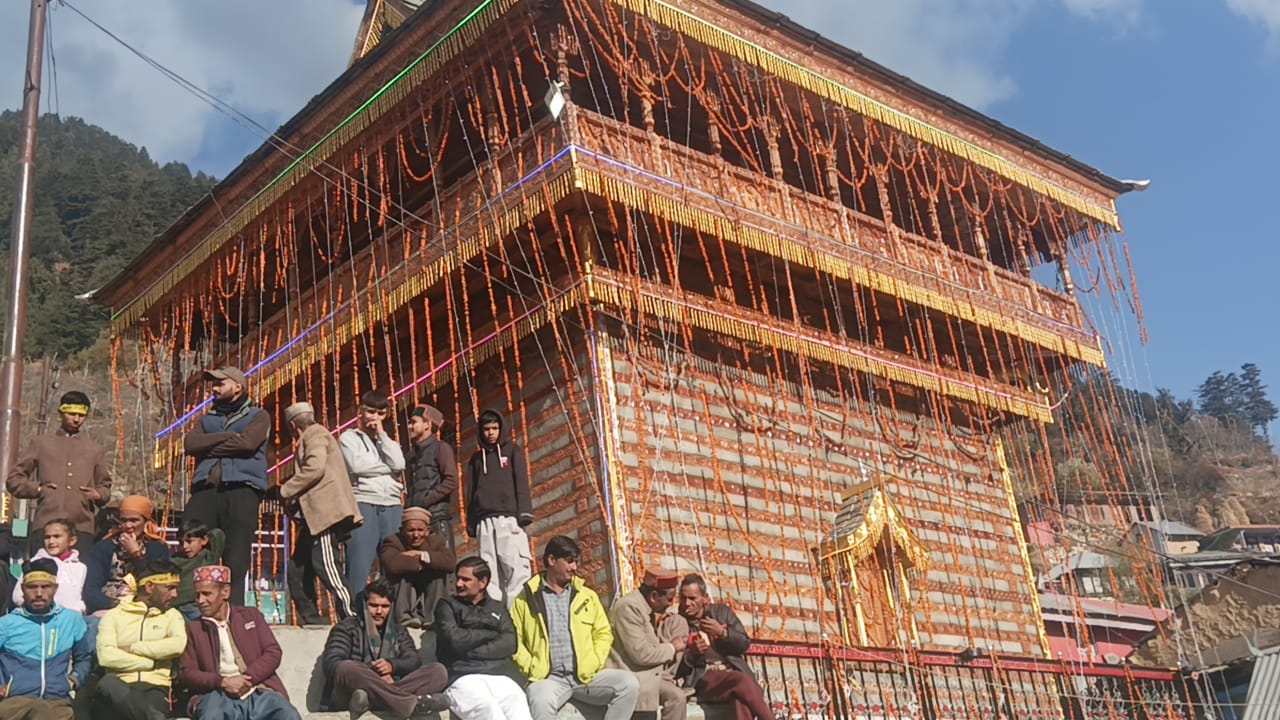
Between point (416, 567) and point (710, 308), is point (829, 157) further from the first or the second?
point (416, 567)

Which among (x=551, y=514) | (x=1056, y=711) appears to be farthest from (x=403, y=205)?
(x=1056, y=711)

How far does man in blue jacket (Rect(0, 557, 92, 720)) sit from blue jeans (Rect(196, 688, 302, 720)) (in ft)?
2.18

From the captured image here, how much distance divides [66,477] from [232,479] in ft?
3.89

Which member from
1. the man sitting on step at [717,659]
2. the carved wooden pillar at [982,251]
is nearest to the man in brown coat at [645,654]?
the man sitting on step at [717,659]

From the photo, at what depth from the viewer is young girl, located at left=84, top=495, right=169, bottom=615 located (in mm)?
7863

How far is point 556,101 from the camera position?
1252 cm

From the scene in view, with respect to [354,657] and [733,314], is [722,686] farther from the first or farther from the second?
[733,314]

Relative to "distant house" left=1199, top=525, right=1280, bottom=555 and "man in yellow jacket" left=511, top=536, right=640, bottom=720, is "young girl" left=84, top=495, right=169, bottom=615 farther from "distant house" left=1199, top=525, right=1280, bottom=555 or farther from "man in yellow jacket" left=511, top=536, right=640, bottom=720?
"distant house" left=1199, top=525, right=1280, bottom=555

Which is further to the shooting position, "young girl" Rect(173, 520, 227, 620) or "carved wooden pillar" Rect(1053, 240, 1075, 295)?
"carved wooden pillar" Rect(1053, 240, 1075, 295)

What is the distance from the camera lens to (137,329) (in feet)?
60.7

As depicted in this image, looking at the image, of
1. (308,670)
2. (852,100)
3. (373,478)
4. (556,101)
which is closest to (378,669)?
(308,670)

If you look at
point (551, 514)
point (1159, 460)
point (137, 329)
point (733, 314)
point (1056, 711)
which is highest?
point (1159, 460)

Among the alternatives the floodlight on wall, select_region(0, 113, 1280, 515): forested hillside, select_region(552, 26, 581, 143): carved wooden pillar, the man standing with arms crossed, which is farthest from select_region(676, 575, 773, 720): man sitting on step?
select_region(0, 113, 1280, 515): forested hillside

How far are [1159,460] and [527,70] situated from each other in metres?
60.8
